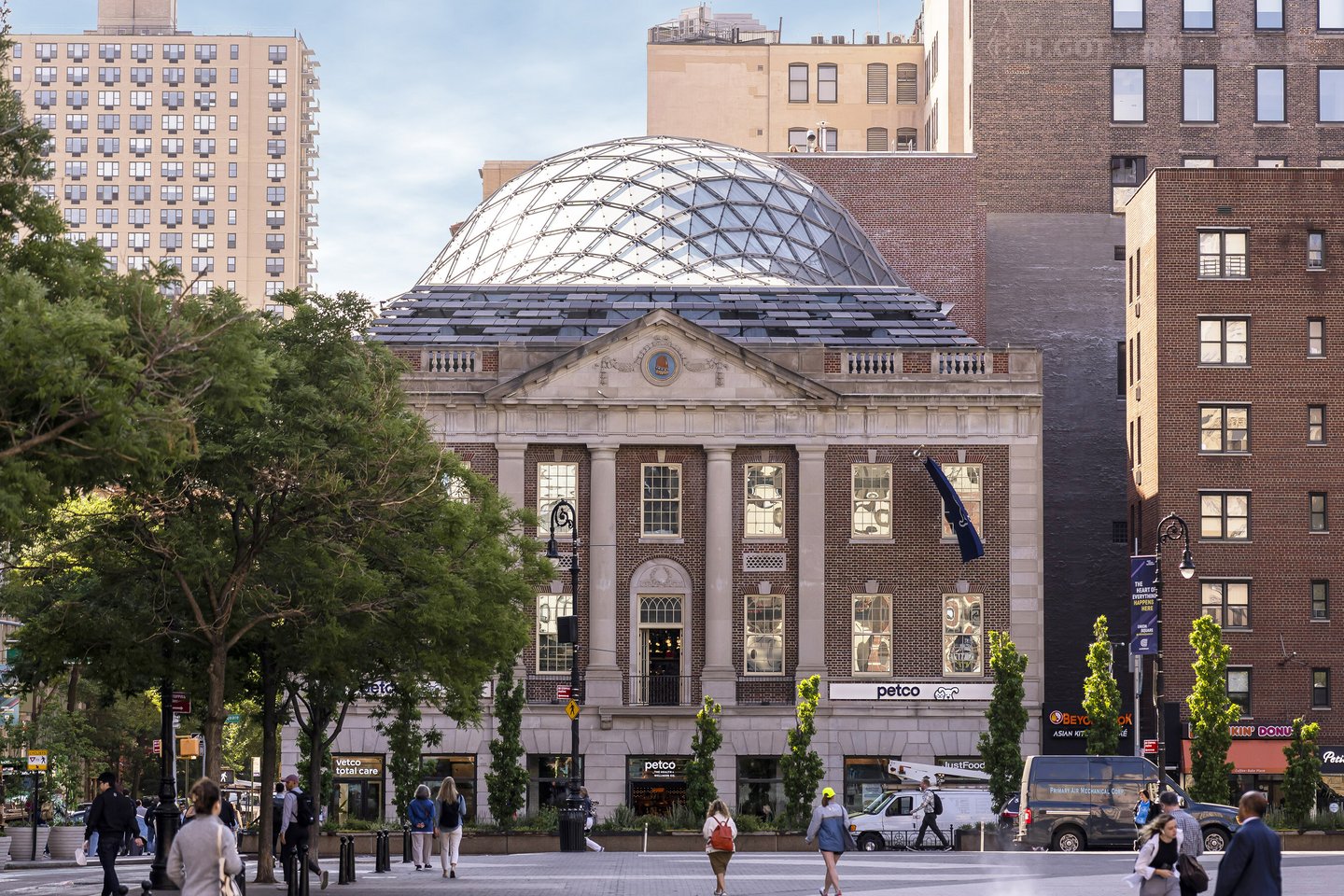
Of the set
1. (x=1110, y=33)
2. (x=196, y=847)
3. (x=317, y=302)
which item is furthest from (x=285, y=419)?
(x=1110, y=33)

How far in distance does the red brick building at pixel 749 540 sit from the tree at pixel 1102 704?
752 centimetres

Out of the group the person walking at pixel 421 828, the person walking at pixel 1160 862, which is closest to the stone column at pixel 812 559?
the person walking at pixel 421 828

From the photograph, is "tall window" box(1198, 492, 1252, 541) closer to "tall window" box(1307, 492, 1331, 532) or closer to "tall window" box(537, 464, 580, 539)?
"tall window" box(1307, 492, 1331, 532)

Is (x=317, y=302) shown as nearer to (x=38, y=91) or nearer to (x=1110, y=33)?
(x=1110, y=33)

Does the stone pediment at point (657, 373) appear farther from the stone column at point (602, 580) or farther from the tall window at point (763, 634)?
the tall window at point (763, 634)

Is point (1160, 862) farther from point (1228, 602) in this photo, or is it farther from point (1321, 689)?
point (1321, 689)

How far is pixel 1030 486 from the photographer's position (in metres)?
66.6

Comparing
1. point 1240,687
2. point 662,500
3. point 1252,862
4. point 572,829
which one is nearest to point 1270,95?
point 1240,687

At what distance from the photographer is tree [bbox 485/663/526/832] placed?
58688 mm

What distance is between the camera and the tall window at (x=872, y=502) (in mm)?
66875

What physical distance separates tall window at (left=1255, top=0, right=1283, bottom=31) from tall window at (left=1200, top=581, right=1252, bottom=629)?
30.6 meters

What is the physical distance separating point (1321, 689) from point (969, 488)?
46.0 feet

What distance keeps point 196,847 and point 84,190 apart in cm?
16972

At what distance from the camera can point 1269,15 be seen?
8900 centimetres
